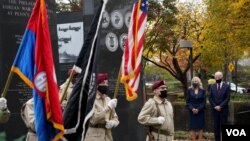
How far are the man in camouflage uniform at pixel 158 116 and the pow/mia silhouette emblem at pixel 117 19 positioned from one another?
123 inches

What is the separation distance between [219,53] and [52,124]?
74.9 feet

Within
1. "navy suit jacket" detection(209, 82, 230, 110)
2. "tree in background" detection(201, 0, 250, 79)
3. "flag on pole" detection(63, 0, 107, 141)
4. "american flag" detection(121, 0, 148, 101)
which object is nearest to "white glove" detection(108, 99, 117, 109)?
"american flag" detection(121, 0, 148, 101)

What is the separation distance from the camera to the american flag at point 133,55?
24.2ft

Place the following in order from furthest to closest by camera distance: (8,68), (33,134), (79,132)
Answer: (8,68), (33,134), (79,132)

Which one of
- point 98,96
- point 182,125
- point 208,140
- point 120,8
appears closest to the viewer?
point 98,96

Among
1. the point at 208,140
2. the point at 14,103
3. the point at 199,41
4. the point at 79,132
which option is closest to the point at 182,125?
the point at 208,140

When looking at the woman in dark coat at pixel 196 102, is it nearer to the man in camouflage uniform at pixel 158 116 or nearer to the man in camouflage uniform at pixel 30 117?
the man in camouflage uniform at pixel 158 116

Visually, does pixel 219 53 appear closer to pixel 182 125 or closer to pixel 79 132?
pixel 182 125

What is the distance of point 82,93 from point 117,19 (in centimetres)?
541

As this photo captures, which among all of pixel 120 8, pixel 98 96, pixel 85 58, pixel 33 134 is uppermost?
pixel 120 8

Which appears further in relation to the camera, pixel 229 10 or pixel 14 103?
pixel 229 10

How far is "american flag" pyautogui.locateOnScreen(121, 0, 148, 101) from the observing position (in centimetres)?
736

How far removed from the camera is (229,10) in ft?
60.4

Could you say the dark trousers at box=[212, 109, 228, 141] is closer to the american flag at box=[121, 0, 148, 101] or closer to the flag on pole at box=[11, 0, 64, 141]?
the american flag at box=[121, 0, 148, 101]
